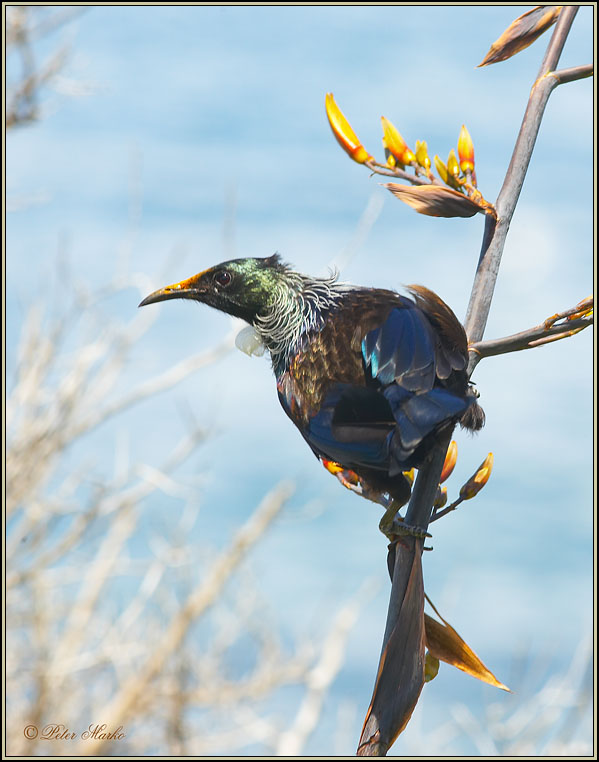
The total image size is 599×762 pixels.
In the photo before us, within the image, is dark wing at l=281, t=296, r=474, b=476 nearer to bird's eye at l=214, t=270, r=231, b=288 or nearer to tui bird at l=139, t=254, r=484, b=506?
tui bird at l=139, t=254, r=484, b=506

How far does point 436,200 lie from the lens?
2.06m

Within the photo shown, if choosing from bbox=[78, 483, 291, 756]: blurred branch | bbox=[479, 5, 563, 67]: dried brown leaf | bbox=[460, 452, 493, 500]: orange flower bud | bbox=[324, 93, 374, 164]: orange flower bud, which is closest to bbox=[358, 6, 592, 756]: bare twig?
bbox=[479, 5, 563, 67]: dried brown leaf

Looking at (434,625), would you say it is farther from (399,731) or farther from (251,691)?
(251,691)

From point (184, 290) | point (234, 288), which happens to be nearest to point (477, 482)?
point (234, 288)

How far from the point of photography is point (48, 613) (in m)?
10.4

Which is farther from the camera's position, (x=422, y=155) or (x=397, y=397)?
(x=422, y=155)

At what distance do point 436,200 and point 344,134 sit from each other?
0.36 meters

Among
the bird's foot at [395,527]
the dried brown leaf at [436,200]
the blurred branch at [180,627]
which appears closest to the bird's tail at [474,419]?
the bird's foot at [395,527]

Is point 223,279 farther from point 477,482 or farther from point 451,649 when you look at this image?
point 451,649

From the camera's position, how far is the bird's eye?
2600mm

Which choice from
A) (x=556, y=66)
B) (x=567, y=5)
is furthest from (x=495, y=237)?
(x=567, y=5)

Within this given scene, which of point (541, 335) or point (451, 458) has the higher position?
point (541, 335)

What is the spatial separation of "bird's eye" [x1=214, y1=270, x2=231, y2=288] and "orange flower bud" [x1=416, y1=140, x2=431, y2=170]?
73cm

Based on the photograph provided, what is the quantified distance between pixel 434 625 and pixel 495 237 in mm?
928
